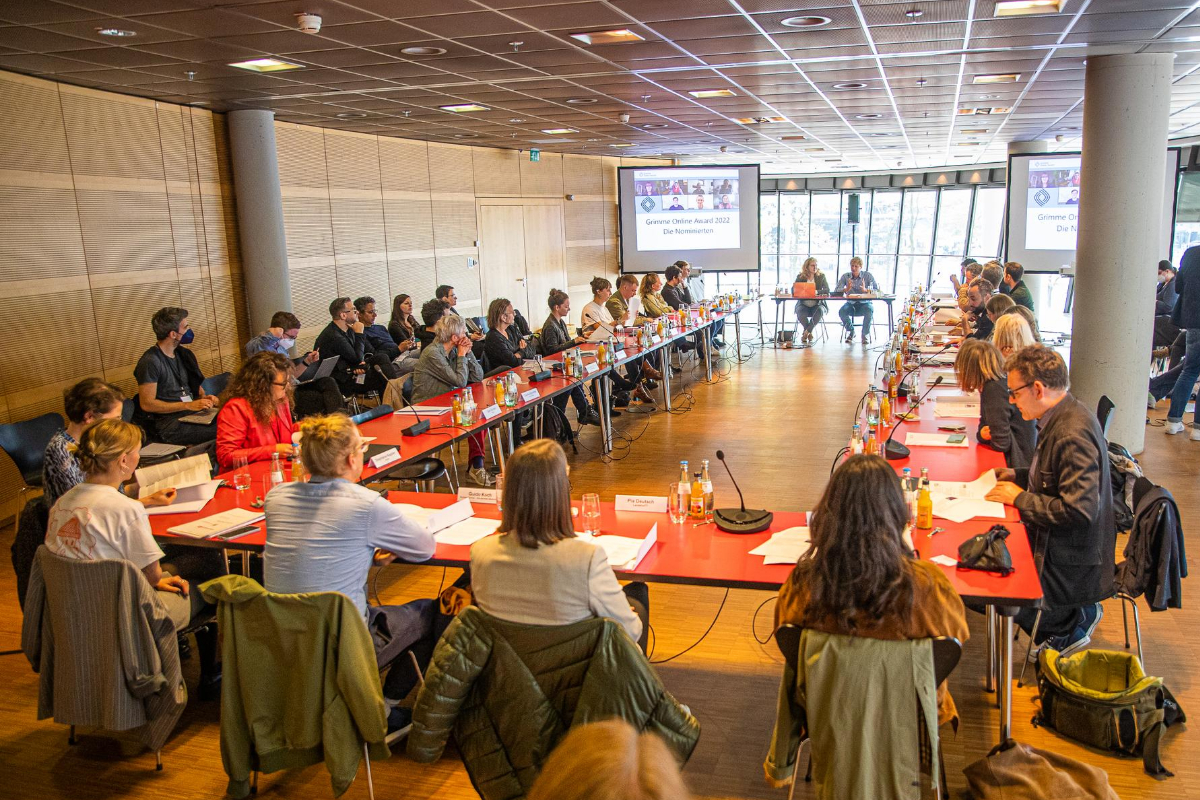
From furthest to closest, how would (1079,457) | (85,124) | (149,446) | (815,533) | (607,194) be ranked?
1. (607,194)
2. (85,124)
3. (149,446)
4. (1079,457)
5. (815,533)

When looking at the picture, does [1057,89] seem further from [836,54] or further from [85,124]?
[85,124]

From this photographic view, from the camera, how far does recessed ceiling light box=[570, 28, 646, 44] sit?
544cm

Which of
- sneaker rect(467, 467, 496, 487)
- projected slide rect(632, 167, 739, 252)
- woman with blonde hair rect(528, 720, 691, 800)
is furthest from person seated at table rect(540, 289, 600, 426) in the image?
woman with blonde hair rect(528, 720, 691, 800)

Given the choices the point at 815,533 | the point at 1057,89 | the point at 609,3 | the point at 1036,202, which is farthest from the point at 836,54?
the point at 1036,202

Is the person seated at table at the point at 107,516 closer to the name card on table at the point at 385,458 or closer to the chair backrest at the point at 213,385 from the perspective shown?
the name card on table at the point at 385,458

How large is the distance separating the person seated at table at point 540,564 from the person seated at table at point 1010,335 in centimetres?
331

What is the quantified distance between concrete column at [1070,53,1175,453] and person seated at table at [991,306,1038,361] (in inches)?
86.4

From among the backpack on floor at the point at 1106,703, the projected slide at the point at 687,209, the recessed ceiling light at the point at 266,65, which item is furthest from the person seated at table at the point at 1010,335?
the projected slide at the point at 687,209

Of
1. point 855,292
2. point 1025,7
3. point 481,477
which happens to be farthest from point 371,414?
point 855,292

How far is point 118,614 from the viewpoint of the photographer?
2.93 meters

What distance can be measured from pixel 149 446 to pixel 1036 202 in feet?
33.9

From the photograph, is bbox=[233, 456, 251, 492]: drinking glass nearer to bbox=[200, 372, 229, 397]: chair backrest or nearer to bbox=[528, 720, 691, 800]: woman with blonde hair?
bbox=[200, 372, 229, 397]: chair backrest

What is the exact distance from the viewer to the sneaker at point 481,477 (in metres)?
6.75

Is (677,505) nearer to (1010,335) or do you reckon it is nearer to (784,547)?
(784,547)
